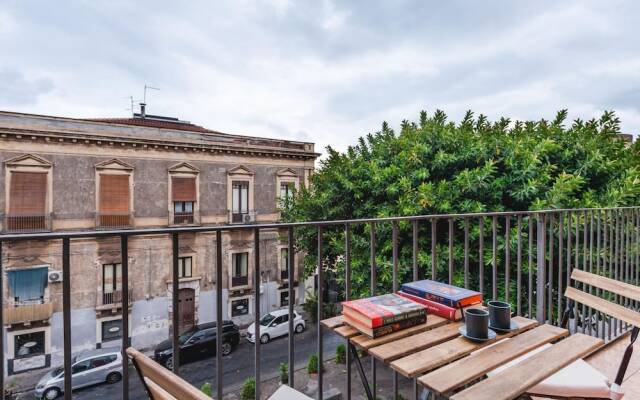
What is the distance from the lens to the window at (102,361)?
28.9 feet

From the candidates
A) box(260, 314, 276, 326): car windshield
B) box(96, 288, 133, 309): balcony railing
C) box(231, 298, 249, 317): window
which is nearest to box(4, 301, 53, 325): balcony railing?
box(96, 288, 133, 309): balcony railing

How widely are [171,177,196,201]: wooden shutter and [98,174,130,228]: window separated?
154cm

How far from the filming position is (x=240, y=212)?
13.5 m

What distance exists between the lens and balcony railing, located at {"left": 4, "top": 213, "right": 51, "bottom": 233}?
10234 millimetres

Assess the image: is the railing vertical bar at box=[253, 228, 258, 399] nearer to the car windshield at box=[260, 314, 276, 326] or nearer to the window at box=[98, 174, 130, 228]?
the car windshield at box=[260, 314, 276, 326]

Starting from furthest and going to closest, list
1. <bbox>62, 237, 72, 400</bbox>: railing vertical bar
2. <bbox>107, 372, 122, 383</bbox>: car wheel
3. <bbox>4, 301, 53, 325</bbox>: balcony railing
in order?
<bbox>4, 301, 53, 325</bbox>: balcony railing
<bbox>107, 372, 122, 383</bbox>: car wheel
<bbox>62, 237, 72, 400</bbox>: railing vertical bar

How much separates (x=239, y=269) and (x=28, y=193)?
7414mm

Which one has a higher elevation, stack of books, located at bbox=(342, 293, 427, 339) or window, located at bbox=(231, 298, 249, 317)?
stack of books, located at bbox=(342, 293, 427, 339)

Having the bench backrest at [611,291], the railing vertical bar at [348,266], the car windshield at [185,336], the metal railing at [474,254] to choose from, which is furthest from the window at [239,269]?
the bench backrest at [611,291]

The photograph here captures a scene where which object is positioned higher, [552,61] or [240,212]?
[552,61]

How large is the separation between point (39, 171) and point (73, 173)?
0.87 m

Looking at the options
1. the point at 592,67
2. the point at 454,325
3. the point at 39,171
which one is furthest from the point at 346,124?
the point at 454,325

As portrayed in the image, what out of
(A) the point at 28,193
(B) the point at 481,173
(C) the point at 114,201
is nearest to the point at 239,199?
(C) the point at 114,201

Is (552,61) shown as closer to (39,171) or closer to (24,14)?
(24,14)
